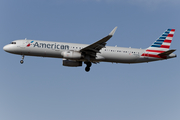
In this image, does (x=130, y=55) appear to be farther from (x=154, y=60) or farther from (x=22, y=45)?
(x=22, y=45)

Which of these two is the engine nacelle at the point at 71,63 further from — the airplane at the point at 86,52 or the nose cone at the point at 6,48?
the nose cone at the point at 6,48

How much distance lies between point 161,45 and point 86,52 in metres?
13.3

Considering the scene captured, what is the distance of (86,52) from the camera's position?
45000mm

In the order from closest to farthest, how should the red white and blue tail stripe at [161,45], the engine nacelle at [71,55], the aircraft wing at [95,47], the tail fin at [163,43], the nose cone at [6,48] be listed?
the aircraft wing at [95,47] → the engine nacelle at [71,55] → the nose cone at [6,48] → the red white and blue tail stripe at [161,45] → the tail fin at [163,43]

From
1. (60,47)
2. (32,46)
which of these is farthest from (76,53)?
(32,46)

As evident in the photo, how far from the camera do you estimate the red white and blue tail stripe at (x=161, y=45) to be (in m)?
47.5

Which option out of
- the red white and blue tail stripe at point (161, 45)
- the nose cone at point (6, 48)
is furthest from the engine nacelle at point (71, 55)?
the red white and blue tail stripe at point (161, 45)

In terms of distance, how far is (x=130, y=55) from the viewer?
46.6 metres

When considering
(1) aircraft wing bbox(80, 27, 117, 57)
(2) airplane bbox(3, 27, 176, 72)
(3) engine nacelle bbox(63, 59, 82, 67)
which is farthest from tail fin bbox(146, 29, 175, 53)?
(3) engine nacelle bbox(63, 59, 82, 67)

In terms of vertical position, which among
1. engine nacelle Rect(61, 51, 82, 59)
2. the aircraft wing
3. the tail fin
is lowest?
engine nacelle Rect(61, 51, 82, 59)

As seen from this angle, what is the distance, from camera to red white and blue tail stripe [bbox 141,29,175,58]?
47513 mm

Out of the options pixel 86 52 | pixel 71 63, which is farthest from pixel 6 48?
pixel 86 52

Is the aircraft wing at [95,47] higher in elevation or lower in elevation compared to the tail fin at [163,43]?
lower

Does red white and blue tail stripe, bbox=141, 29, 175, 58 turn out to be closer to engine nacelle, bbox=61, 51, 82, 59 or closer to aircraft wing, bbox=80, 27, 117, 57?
aircraft wing, bbox=80, 27, 117, 57
